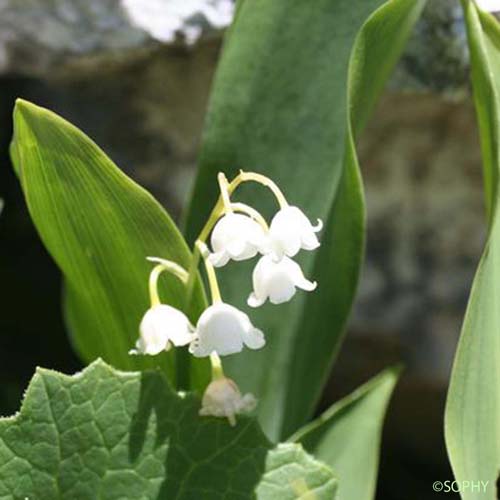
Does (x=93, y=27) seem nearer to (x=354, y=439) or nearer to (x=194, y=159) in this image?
(x=194, y=159)

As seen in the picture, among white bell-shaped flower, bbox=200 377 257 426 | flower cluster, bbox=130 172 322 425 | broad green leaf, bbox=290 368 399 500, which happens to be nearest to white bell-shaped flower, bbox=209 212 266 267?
flower cluster, bbox=130 172 322 425

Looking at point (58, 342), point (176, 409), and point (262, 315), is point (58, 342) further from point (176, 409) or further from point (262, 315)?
point (176, 409)

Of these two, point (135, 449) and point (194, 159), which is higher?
point (194, 159)

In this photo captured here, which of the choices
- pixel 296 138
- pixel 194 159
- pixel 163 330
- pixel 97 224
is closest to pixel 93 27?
pixel 194 159

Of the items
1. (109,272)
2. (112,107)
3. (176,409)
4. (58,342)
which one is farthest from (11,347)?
(176,409)

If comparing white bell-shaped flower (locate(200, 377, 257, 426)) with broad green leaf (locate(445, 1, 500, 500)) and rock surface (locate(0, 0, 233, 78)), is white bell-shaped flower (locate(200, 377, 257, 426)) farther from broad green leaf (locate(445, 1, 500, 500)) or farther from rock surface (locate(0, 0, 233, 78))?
rock surface (locate(0, 0, 233, 78))

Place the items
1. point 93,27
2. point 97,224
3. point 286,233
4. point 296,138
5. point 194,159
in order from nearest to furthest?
point 286,233 < point 97,224 < point 296,138 < point 93,27 < point 194,159
